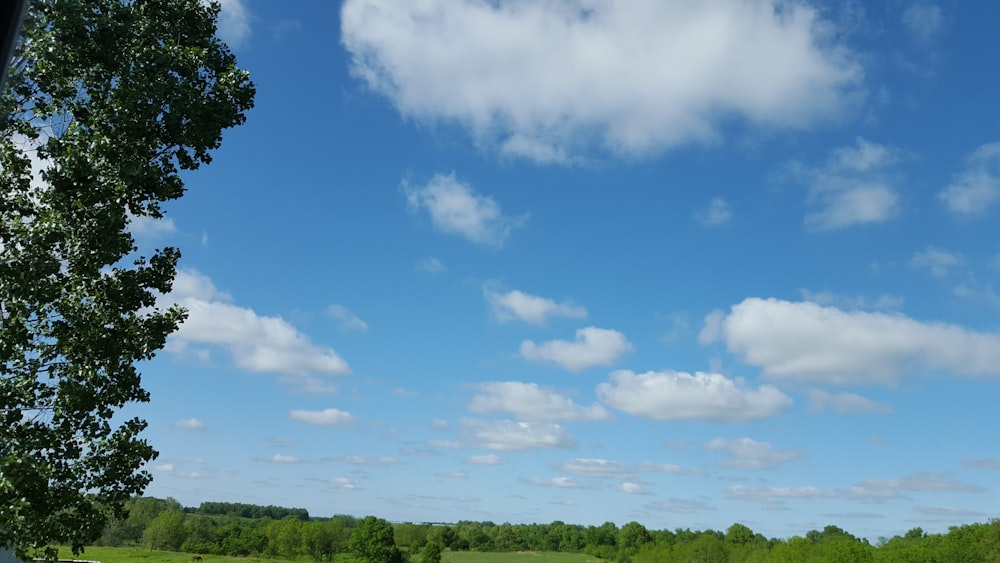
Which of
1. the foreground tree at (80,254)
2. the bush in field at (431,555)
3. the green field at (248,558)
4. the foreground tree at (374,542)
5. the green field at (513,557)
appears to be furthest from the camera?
the green field at (513,557)

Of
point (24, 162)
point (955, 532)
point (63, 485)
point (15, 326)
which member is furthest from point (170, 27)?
point (955, 532)

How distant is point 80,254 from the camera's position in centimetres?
1417

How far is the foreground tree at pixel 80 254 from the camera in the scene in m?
13.5

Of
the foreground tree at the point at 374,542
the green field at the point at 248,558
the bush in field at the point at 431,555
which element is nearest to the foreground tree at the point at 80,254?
the green field at the point at 248,558

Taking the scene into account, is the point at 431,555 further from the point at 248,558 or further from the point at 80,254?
the point at 80,254

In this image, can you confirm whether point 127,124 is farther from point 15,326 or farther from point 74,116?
point 15,326

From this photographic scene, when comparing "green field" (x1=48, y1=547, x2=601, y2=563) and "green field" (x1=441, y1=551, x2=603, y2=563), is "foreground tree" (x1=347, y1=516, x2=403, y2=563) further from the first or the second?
"green field" (x1=441, y1=551, x2=603, y2=563)

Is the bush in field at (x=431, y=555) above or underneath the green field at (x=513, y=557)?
above

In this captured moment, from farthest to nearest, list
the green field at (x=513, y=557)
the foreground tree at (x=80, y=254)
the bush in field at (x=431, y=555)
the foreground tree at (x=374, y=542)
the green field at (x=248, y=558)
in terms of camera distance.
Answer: the green field at (x=513, y=557)
the bush in field at (x=431, y=555)
the foreground tree at (x=374, y=542)
the green field at (x=248, y=558)
the foreground tree at (x=80, y=254)

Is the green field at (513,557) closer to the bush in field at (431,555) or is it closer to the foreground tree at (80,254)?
the bush in field at (431,555)

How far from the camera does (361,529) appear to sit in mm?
144000

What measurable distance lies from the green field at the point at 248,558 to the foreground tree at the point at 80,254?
107398 mm

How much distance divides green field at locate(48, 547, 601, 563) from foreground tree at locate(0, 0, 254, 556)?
352ft

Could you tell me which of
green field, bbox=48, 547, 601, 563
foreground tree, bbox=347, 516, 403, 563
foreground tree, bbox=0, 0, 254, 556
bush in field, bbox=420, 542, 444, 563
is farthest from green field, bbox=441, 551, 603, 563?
foreground tree, bbox=0, 0, 254, 556
